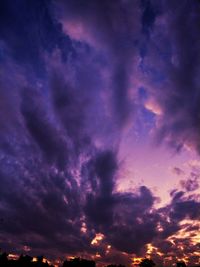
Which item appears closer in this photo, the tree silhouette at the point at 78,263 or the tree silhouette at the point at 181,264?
the tree silhouette at the point at 181,264

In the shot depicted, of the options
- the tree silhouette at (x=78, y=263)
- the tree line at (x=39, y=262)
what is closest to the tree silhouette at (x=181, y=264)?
the tree line at (x=39, y=262)

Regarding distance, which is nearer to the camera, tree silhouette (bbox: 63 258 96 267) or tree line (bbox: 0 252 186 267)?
tree line (bbox: 0 252 186 267)

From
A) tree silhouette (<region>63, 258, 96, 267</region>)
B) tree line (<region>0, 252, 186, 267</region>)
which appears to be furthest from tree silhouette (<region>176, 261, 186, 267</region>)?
tree silhouette (<region>63, 258, 96, 267</region>)

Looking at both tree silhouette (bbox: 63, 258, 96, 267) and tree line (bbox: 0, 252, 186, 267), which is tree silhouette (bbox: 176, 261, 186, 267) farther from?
tree silhouette (bbox: 63, 258, 96, 267)

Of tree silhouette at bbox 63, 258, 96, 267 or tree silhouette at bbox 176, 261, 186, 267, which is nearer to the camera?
tree silhouette at bbox 176, 261, 186, 267

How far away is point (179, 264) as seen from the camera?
91.1 metres

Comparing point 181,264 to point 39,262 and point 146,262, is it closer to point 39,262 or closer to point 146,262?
point 146,262

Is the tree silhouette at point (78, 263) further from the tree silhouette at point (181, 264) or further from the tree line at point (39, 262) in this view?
the tree silhouette at point (181, 264)

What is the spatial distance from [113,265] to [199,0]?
13070 centimetres

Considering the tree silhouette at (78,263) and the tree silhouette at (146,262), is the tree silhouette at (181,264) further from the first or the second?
the tree silhouette at (78,263)

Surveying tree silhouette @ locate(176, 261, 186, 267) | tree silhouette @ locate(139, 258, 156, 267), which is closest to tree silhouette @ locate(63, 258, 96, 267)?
tree silhouette @ locate(139, 258, 156, 267)

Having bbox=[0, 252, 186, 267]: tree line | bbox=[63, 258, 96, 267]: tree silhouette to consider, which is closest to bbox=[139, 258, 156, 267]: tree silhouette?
bbox=[0, 252, 186, 267]: tree line

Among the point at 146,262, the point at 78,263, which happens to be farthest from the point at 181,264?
the point at 78,263

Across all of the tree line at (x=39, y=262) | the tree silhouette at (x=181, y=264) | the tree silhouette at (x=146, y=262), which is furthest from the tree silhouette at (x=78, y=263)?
the tree silhouette at (x=181, y=264)
